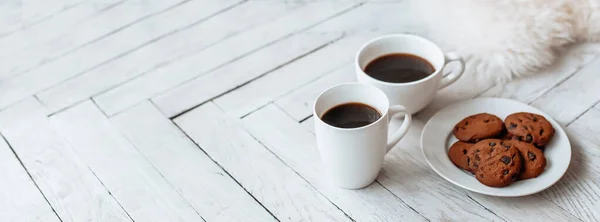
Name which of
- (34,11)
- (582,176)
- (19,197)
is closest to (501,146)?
(582,176)

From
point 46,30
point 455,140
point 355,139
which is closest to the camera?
point 355,139

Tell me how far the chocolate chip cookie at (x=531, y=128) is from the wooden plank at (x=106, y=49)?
593mm

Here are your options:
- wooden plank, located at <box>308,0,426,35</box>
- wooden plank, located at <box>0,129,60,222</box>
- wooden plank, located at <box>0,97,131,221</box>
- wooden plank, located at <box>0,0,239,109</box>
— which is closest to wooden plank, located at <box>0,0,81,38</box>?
wooden plank, located at <box>0,0,239,109</box>

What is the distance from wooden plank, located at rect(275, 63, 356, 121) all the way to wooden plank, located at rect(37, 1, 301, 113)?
0.68 ft

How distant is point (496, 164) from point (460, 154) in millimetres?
55

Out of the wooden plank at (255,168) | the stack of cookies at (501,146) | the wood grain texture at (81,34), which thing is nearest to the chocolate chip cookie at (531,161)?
the stack of cookies at (501,146)

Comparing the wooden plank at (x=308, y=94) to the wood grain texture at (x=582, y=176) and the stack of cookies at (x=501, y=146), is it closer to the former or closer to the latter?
the stack of cookies at (x=501, y=146)

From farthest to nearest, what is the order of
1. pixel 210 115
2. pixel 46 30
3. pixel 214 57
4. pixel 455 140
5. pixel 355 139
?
pixel 46 30 → pixel 214 57 → pixel 210 115 → pixel 455 140 → pixel 355 139

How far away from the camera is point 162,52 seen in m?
1.13

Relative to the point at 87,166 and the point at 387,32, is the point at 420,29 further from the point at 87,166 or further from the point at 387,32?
the point at 87,166

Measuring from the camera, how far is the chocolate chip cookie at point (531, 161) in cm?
79

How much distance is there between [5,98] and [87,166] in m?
0.24

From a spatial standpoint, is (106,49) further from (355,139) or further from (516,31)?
(516,31)

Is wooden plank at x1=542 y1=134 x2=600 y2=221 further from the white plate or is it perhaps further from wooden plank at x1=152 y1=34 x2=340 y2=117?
wooden plank at x1=152 y1=34 x2=340 y2=117
